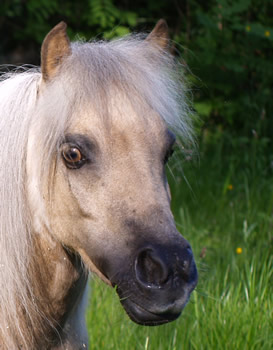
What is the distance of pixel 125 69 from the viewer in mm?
2475

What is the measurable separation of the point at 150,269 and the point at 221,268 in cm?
199

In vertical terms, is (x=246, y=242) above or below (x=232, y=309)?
below

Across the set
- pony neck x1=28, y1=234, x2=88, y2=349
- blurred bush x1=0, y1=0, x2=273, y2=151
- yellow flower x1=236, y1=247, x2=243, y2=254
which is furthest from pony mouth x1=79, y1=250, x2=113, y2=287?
blurred bush x1=0, y1=0, x2=273, y2=151

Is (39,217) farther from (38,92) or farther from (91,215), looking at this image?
(38,92)

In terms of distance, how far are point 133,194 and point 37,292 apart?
64 centimetres

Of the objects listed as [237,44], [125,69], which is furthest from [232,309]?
[237,44]

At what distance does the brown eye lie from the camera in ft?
7.57

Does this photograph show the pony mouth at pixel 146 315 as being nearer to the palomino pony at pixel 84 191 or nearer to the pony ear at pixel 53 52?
the palomino pony at pixel 84 191

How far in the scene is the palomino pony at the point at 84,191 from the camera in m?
2.13

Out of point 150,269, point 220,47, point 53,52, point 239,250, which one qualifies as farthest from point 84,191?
point 220,47

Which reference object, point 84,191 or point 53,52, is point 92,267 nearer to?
point 84,191

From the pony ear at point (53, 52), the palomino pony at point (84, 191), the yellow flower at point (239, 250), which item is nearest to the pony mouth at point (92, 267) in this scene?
the palomino pony at point (84, 191)

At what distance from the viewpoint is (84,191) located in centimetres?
230

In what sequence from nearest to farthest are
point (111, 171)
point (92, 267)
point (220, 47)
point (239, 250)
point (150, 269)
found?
1. point (150, 269)
2. point (111, 171)
3. point (92, 267)
4. point (239, 250)
5. point (220, 47)
